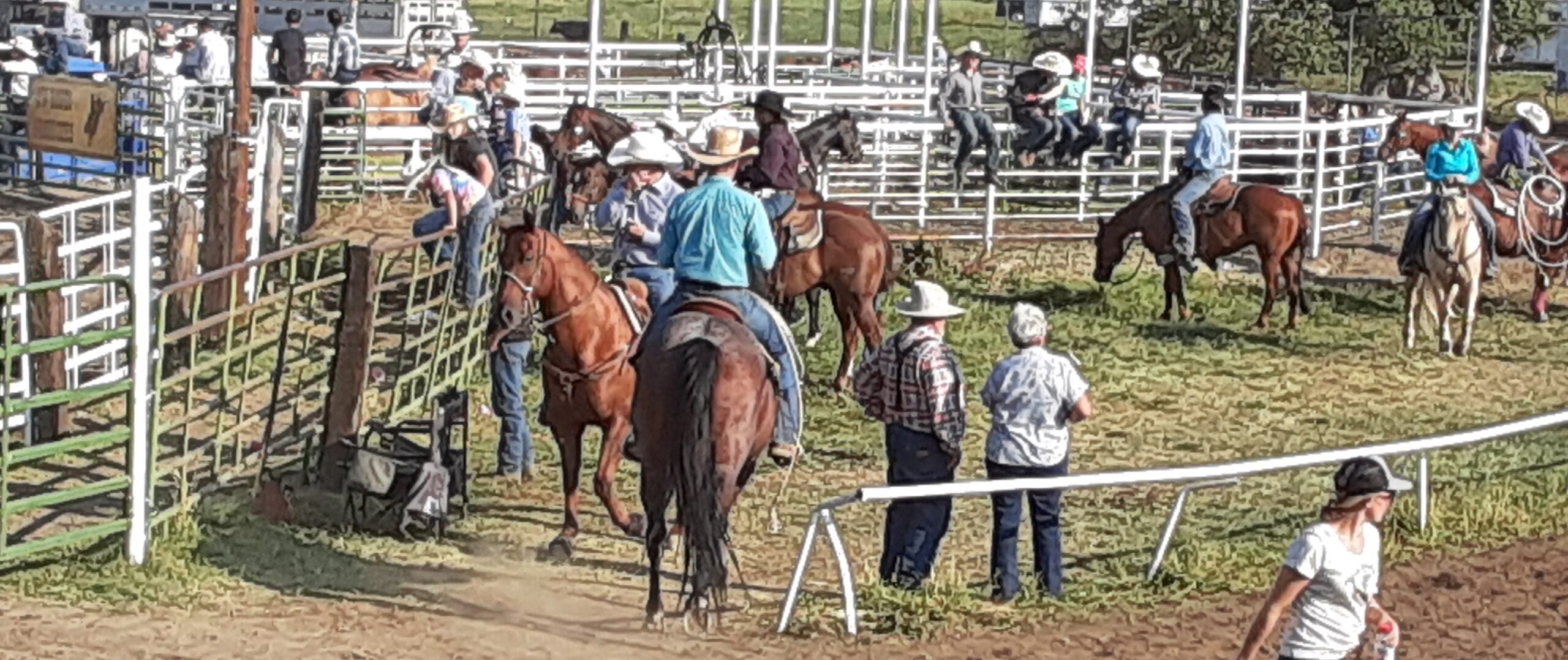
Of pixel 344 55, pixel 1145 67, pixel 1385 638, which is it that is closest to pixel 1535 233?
pixel 1145 67

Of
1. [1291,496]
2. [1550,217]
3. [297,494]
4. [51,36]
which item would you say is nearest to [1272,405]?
[1291,496]

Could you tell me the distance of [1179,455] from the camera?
1605 cm

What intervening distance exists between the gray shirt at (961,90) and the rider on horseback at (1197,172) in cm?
588

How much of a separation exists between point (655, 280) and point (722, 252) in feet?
8.11

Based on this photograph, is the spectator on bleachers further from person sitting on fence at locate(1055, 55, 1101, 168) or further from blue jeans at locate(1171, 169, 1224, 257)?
person sitting on fence at locate(1055, 55, 1101, 168)

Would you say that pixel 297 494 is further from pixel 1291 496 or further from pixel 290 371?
pixel 1291 496

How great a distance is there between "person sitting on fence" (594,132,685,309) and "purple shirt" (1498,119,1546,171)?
12.2 m

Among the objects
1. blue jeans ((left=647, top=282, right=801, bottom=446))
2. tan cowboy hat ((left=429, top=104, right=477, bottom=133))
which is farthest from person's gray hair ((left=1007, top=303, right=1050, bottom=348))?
tan cowboy hat ((left=429, top=104, right=477, bottom=133))

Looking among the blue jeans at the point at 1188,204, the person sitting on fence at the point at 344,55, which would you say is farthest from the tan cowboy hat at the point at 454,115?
the person sitting on fence at the point at 344,55

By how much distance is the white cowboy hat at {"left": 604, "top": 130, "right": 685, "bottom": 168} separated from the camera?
43.5 ft

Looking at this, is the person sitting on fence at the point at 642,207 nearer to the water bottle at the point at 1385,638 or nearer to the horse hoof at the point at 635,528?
the horse hoof at the point at 635,528

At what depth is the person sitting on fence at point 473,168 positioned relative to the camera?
17.3 m

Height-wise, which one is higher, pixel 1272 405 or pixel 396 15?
pixel 396 15

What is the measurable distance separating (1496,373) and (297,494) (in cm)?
1034
